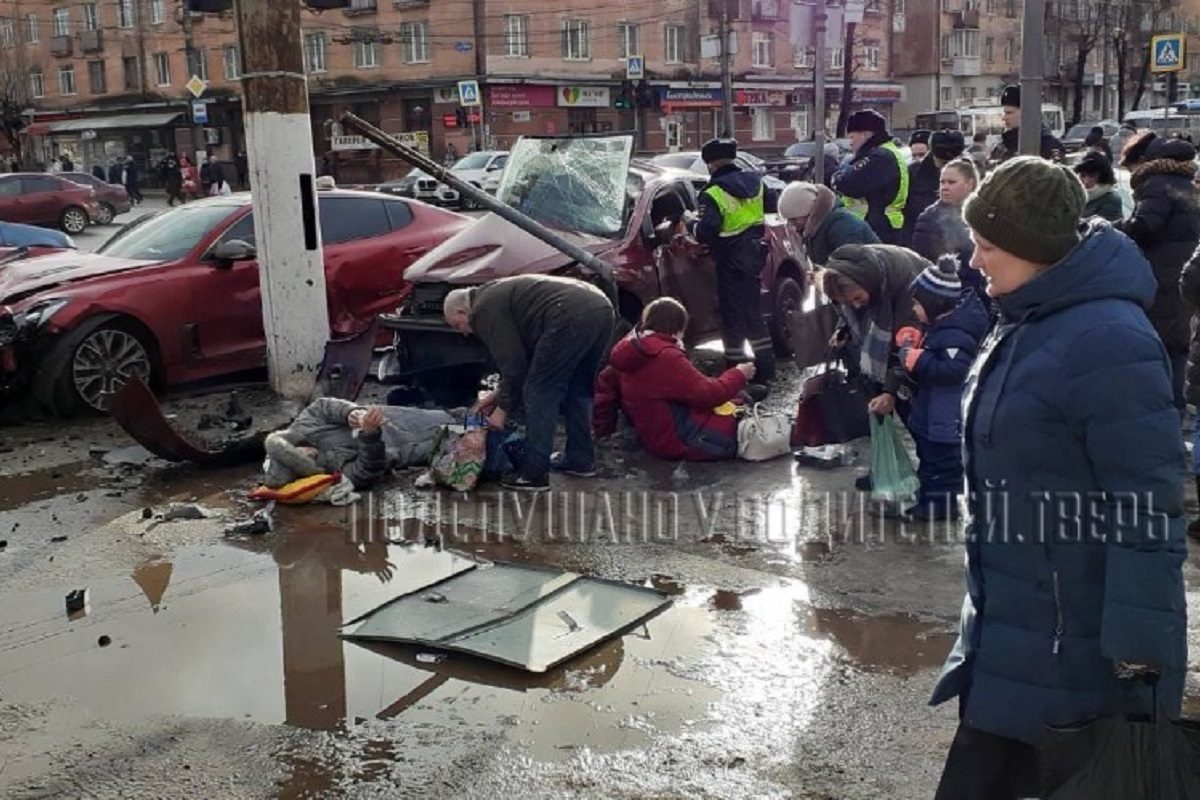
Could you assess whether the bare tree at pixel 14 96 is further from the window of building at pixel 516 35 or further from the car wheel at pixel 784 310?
the car wheel at pixel 784 310

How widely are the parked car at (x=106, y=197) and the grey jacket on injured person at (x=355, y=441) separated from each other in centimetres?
2514

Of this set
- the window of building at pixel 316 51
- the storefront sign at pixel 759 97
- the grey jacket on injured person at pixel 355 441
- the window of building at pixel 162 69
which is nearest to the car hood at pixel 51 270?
the grey jacket on injured person at pixel 355 441

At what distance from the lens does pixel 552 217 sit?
899 cm

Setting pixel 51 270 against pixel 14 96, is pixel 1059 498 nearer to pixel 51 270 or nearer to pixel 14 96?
pixel 51 270

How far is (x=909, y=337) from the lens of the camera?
5.69 m

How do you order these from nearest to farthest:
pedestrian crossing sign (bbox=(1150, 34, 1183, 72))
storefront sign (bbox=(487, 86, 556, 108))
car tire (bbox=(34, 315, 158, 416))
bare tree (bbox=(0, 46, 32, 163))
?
car tire (bbox=(34, 315, 158, 416)) < pedestrian crossing sign (bbox=(1150, 34, 1183, 72)) < storefront sign (bbox=(487, 86, 556, 108)) < bare tree (bbox=(0, 46, 32, 163))

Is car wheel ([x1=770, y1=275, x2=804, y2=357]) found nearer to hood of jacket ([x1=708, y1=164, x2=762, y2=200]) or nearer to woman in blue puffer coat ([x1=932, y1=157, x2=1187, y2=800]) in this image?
hood of jacket ([x1=708, y1=164, x2=762, y2=200])

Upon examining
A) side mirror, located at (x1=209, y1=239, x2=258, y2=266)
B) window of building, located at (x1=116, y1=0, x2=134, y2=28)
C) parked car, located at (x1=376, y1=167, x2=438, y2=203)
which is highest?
window of building, located at (x1=116, y1=0, x2=134, y2=28)

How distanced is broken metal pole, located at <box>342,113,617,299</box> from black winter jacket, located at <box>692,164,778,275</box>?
86 centimetres

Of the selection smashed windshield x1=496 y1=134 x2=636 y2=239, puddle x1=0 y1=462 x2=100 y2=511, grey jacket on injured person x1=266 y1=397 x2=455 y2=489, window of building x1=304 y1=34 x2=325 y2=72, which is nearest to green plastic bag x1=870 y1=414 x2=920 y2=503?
grey jacket on injured person x1=266 y1=397 x2=455 y2=489

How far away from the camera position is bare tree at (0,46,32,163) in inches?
1834

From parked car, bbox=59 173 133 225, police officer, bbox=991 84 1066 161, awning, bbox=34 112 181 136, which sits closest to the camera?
police officer, bbox=991 84 1066 161

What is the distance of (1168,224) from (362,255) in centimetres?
598

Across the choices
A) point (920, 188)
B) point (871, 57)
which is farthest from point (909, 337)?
point (871, 57)
